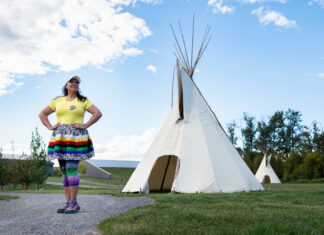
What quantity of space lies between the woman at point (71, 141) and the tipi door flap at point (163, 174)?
A: 982 centimetres

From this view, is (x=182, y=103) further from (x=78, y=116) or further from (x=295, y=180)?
(x=295, y=180)

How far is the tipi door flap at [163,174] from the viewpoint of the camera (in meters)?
14.3

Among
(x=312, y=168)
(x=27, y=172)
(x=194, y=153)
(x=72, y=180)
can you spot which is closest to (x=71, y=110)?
(x=72, y=180)

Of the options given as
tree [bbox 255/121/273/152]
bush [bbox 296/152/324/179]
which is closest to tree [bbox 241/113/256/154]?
tree [bbox 255/121/273/152]

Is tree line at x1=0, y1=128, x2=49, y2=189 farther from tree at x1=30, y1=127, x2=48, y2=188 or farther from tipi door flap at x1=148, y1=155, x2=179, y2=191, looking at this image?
tipi door flap at x1=148, y1=155, x2=179, y2=191

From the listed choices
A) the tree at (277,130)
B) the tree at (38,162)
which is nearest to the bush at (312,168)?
the tree at (277,130)

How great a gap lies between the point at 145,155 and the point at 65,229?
854 centimetres

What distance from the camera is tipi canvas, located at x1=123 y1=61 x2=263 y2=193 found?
10.3 meters

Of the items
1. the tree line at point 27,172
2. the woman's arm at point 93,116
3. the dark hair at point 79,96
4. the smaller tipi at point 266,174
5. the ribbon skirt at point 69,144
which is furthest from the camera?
the smaller tipi at point 266,174

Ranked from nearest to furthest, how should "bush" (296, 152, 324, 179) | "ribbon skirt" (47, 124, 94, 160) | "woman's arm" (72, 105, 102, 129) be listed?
"ribbon skirt" (47, 124, 94, 160) < "woman's arm" (72, 105, 102, 129) < "bush" (296, 152, 324, 179)

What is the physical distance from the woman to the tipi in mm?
6069

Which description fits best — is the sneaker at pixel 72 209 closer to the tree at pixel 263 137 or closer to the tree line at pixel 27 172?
the tree line at pixel 27 172

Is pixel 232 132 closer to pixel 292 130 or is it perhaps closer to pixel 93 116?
pixel 292 130

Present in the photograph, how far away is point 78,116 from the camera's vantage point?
14.5 feet
